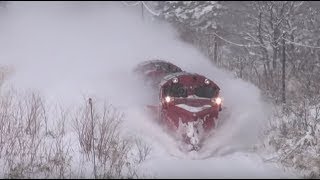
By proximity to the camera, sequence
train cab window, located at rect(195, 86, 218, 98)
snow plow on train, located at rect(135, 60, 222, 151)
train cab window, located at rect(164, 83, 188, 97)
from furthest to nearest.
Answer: train cab window, located at rect(195, 86, 218, 98) < train cab window, located at rect(164, 83, 188, 97) < snow plow on train, located at rect(135, 60, 222, 151)

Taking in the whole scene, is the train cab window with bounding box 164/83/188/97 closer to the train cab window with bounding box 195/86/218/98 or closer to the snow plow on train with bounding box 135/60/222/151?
the snow plow on train with bounding box 135/60/222/151

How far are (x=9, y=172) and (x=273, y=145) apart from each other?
22.4ft

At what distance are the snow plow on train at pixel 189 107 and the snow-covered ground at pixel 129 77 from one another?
0.39 m

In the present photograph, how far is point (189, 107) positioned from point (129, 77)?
6.23 m

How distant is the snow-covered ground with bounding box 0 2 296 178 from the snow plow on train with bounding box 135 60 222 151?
388 mm

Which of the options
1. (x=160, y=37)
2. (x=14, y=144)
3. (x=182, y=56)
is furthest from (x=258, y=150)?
(x=160, y=37)

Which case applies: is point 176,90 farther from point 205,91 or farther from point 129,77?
point 129,77

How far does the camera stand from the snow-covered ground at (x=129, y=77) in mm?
12391

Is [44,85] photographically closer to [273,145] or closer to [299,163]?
[273,145]

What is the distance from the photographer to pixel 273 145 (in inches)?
531

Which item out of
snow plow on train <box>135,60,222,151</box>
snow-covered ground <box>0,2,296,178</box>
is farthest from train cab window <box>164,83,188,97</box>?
snow-covered ground <box>0,2,296,178</box>

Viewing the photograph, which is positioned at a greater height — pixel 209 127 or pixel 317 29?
pixel 317 29

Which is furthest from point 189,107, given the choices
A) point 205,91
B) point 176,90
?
point 205,91

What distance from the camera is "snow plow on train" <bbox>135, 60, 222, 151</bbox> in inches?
523
